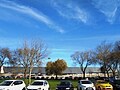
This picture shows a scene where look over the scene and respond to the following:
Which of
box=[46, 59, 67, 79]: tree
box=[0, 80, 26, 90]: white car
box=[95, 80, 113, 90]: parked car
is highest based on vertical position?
box=[46, 59, 67, 79]: tree

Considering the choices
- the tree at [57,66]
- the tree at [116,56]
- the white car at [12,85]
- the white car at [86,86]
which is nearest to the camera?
the white car at [12,85]

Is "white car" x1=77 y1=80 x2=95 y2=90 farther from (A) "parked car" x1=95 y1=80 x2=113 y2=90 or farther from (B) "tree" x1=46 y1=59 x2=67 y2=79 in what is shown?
(B) "tree" x1=46 y1=59 x2=67 y2=79

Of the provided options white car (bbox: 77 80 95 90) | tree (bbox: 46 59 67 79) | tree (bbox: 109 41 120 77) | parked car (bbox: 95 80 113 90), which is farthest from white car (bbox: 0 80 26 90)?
tree (bbox: 46 59 67 79)

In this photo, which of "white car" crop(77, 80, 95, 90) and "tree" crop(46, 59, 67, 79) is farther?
"tree" crop(46, 59, 67, 79)

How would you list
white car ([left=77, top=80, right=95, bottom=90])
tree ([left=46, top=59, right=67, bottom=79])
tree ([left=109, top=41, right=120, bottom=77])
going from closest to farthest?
white car ([left=77, top=80, right=95, bottom=90]) < tree ([left=109, top=41, right=120, bottom=77]) < tree ([left=46, top=59, right=67, bottom=79])

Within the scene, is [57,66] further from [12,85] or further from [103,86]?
[12,85]

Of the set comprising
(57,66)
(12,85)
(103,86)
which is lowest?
(103,86)

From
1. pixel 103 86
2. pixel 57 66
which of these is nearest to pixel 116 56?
pixel 103 86

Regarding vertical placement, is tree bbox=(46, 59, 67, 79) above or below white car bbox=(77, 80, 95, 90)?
above

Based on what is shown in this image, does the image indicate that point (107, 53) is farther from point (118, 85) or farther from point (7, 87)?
point (7, 87)

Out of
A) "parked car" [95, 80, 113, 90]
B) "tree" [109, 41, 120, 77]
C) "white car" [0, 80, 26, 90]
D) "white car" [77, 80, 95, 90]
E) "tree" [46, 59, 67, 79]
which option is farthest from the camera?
"tree" [46, 59, 67, 79]

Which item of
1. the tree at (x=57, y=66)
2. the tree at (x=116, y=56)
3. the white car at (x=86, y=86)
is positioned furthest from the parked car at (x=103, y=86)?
the tree at (x=57, y=66)

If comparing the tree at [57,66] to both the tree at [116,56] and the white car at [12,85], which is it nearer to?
the tree at [116,56]

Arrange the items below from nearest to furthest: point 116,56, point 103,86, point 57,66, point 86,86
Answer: point 86,86 < point 103,86 < point 116,56 < point 57,66
